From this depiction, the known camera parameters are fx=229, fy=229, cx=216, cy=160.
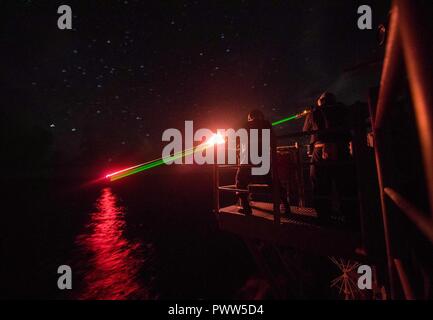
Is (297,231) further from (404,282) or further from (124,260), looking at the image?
(124,260)

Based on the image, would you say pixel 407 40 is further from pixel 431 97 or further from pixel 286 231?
pixel 286 231

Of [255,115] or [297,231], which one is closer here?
[297,231]

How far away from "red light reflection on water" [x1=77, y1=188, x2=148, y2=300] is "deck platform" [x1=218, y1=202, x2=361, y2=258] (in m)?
14.7

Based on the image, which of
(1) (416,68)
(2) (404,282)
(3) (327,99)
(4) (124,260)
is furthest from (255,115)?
(4) (124,260)

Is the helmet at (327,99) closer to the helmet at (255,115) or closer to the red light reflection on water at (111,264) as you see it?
the helmet at (255,115)

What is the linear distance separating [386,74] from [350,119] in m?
2.13

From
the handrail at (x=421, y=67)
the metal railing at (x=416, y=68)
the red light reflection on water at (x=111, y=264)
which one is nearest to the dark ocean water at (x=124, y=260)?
the red light reflection on water at (x=111, y=264)

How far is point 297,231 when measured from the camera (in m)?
3.81

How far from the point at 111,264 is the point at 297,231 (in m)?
23.2

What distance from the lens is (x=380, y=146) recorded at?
7.20 feet

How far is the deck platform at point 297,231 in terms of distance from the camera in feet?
10.8

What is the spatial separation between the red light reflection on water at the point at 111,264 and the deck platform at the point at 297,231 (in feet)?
48.3
